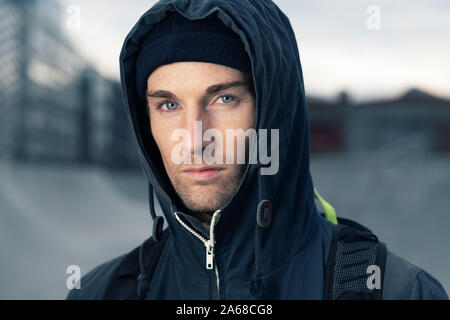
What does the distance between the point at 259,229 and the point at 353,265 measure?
14.3 inches

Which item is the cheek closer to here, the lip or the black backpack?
the lip

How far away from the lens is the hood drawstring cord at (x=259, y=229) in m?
1.60

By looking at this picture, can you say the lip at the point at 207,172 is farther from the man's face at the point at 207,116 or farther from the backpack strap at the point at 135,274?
the backpack strap at the point at 135,274

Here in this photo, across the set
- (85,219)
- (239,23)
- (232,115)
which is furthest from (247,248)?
(85,219)

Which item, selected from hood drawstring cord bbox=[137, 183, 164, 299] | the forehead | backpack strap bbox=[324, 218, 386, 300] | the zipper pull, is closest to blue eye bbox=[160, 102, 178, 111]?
the forehead

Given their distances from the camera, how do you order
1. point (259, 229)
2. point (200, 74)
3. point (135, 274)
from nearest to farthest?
1. point (259, 229)
2. point (200, 74)
3. point (135, 274)

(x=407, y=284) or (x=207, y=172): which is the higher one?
(x=207, y=172)

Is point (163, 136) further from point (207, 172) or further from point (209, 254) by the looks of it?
point (209, 254)

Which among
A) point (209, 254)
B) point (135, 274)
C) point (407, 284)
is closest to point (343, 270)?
point (407, 284)

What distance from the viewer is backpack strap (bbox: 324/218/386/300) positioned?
1.48 meters

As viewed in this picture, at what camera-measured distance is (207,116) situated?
174cm

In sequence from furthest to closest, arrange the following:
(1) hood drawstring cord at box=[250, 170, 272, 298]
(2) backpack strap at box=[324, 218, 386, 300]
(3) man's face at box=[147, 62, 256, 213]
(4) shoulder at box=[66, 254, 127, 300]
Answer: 1. (4) shoulder at box=[66, 254, 127, 300]
2. (3) man's face at box=[147, 62, 256, 213]
3. (1) hood drawstring cord at box=[250, 170, 272, 298]
4. (2) backpack strap at box=[324, 218, 386, 300]

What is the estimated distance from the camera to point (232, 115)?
69.0 inches

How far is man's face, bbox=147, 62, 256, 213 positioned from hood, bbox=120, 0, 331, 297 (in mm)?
87
